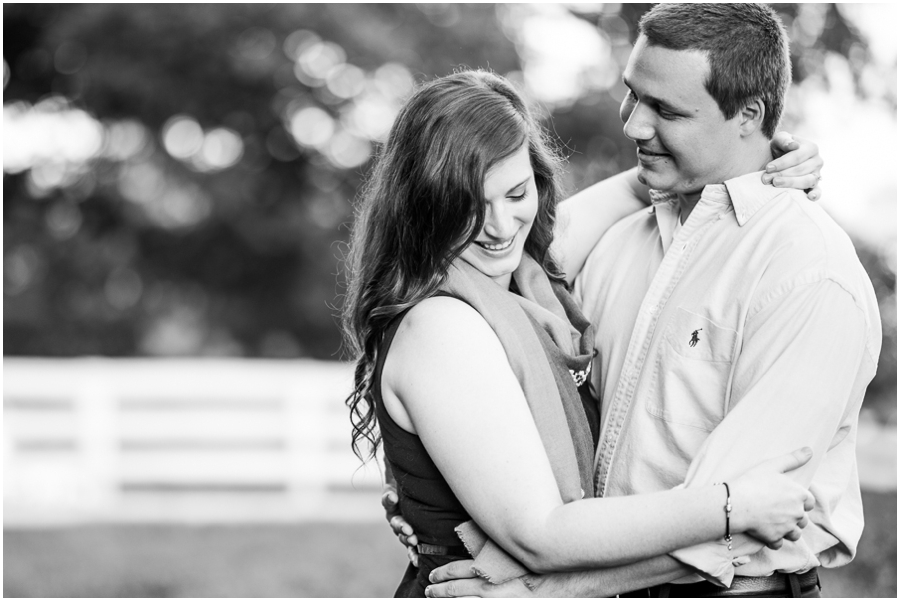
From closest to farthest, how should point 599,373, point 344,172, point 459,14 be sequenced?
point 599,373
point 459,14
point 344,172

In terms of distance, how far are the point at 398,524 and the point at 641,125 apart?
4.26 feet

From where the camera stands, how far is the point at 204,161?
485 inches

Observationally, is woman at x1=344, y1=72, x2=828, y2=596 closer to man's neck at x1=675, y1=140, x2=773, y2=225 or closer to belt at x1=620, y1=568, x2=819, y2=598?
belt at x1=620, y1=568, x2=819, y2=598

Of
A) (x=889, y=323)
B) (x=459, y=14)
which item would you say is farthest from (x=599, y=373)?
(x=459, y=14)

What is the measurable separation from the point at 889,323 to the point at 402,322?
5184 millimetres

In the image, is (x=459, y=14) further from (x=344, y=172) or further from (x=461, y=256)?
(x=461, y=256)

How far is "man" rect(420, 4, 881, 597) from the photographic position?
6.88 ft

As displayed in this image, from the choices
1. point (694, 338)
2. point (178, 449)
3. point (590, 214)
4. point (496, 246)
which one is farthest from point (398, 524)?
point (178, 449)

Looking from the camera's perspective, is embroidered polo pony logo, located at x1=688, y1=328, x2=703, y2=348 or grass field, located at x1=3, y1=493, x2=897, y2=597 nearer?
embroidered polo pony logo, located at x1=688, y1=328, x2=703, y2=348

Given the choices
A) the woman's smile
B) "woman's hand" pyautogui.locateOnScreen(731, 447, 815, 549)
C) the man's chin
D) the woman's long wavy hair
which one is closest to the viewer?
"woman's hand" pyautogui.locateOnScreen(731, 447, 815, 549)

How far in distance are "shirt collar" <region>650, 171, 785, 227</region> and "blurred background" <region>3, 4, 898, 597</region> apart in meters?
2.92

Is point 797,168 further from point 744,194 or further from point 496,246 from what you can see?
point 496,246

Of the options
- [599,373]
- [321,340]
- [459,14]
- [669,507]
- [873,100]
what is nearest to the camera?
[669,507]

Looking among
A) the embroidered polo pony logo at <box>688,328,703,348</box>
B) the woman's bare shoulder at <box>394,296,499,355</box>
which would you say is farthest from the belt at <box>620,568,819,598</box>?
the woman's bare shoulder at <box>394,296,499,355</box>
